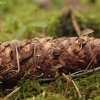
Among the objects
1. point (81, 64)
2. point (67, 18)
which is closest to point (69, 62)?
point (81, 64)

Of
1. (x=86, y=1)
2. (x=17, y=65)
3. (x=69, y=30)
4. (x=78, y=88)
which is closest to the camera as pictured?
(x=78, y=88)

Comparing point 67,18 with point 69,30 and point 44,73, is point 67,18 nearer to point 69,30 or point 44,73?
point 69,30

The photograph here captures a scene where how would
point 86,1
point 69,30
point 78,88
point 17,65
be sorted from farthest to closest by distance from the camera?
point 86,1 < point 69,30 < point 17,65 < point 78,88

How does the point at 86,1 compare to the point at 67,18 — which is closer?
the point at 67,18

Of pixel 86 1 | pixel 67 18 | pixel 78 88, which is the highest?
pixel 86 1

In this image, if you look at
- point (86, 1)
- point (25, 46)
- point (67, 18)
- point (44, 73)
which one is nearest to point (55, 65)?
point (44, 73)

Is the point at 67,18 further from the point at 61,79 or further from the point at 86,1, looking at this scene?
the point at 86,1

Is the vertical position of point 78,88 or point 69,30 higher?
point 69,30
